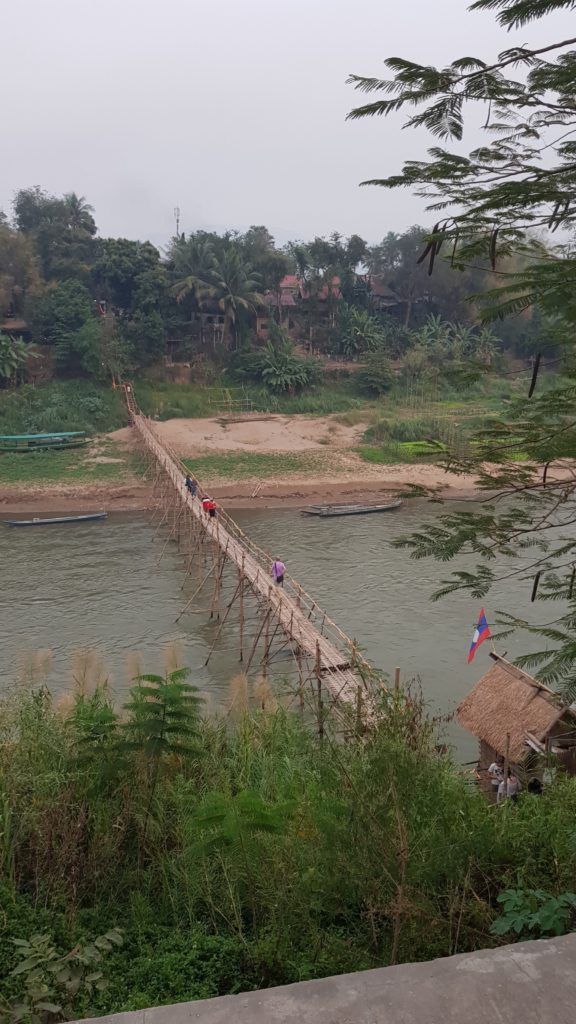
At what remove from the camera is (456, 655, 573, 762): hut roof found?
27.5ft

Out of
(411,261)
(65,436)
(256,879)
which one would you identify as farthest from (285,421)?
(256,879)

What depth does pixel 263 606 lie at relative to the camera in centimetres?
1459

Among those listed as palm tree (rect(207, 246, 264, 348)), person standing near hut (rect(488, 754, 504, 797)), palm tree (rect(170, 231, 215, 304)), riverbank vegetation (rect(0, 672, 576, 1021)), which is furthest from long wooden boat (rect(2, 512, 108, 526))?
riverbank vegetation (rect(0, 672, 576, 1021))

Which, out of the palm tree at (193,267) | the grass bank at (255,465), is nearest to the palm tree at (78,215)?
the palm tree at (193,267)

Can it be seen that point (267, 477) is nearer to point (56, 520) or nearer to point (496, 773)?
point (56, 520)

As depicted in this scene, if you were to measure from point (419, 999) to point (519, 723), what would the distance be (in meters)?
6.47

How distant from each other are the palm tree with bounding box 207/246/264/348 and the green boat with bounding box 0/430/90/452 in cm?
1306

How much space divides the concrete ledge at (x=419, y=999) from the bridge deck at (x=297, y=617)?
13.3 ft

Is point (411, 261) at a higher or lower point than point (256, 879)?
higher

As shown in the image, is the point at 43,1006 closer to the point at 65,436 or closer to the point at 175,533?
the point at 175,533

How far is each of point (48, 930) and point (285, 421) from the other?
3379 centimetres

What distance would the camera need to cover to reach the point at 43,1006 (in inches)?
142

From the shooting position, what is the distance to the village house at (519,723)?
8.07m

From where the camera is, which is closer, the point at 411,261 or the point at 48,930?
the point at 48,930
